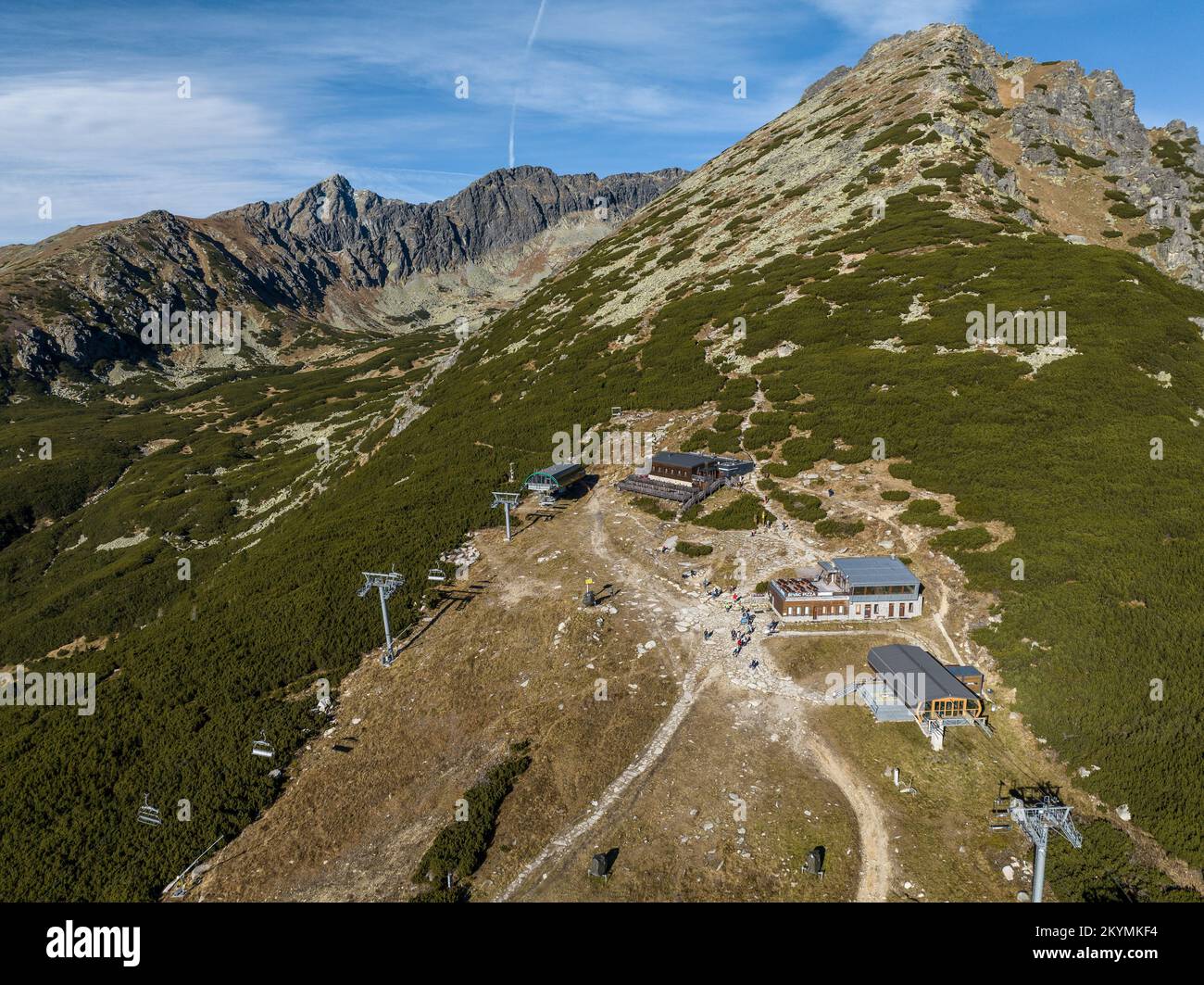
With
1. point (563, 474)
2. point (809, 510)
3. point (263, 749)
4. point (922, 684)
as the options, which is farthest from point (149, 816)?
point (809, 510)

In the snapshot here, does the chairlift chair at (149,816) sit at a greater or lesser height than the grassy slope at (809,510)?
lesser

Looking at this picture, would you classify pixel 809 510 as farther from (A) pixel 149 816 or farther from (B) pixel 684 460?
(A) pixel 149 816

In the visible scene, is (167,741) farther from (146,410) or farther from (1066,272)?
(146,410)

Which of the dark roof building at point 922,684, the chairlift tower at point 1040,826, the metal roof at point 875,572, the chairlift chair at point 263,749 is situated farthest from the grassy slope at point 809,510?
the metal roof at point 875,572

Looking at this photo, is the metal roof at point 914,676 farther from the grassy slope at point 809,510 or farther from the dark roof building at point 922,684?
the grassy slope at point 809,510

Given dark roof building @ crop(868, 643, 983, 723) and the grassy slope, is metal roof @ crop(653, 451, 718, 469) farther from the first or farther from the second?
dark roof building @ crop(868, 643, 983, 723)
